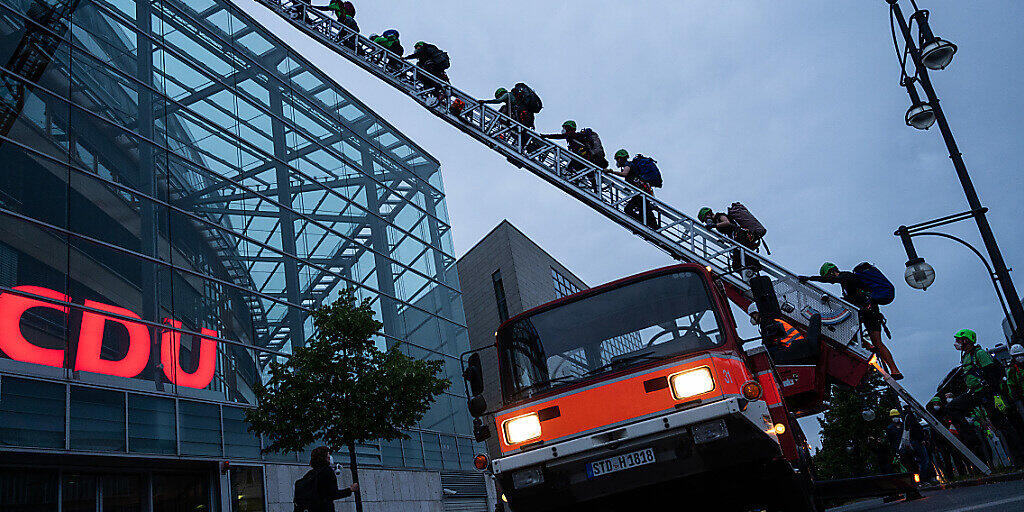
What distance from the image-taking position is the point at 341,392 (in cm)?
1270

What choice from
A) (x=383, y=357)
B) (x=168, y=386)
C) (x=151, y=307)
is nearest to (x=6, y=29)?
(x=151, y=307)

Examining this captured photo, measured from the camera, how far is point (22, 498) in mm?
10703

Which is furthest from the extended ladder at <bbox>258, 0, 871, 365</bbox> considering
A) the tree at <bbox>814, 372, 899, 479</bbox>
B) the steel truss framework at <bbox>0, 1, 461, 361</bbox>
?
the tree at <bbox>814, 372, 899, 479</bbox>

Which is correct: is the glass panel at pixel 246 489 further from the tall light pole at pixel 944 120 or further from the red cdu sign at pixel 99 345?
the tall light pole at pixel 944 120

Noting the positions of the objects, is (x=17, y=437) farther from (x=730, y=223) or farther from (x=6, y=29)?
(x=730, y=223)

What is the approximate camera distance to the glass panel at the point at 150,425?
1237 centimetres

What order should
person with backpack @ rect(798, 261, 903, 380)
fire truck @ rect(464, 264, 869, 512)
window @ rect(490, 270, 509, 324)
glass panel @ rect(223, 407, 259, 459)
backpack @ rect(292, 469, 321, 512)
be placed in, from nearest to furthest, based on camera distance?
fire truck @ rect(464, 264, 869, 512) → backpack @ rect(292, 469, 321, 512) → person with backpack @ rect(798, 261, 903, 380) → glass panel @ rect(223, 407, 259, 459) → window @ rect(490, 270, 509, 324)

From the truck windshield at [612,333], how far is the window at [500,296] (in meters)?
32.6

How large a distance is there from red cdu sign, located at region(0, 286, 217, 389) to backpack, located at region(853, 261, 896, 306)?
39.9 feet

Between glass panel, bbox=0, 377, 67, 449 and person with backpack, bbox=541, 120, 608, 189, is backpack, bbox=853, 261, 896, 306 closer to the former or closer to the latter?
person with backpack, bbox=541, 120, 608, 189

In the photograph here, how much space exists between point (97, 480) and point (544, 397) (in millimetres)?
9386

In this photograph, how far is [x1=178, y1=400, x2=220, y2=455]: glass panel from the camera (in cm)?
1334

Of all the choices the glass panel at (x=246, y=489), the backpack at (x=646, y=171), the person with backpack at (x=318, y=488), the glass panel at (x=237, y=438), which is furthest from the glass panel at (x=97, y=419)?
the backpack at (x=646, y=171)

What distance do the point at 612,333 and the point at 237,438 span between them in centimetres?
1080
